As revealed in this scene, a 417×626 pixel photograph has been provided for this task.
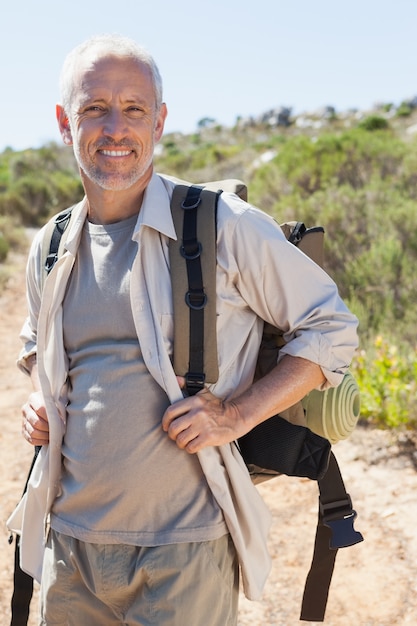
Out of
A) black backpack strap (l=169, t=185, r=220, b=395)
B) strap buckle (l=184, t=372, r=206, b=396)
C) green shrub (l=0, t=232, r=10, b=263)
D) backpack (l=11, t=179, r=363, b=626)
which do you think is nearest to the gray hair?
backpack (l=11, t=179, r=363, b=626)

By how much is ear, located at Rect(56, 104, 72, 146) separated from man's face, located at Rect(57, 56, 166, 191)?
0.42 feet

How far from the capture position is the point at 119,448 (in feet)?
6.07

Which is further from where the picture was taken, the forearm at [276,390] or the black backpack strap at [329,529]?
the black backpack strap at [329,529]

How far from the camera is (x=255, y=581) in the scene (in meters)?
1.90

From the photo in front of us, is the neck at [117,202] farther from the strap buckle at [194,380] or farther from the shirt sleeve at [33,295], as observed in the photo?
the strap buckle at [194,380]

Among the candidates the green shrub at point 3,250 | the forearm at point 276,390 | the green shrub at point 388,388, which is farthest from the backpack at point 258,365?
the green shrub at point 3,250

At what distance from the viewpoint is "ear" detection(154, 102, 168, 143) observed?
80.6 inches

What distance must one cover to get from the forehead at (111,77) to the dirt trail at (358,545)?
249 centimetres

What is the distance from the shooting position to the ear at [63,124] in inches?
83.5

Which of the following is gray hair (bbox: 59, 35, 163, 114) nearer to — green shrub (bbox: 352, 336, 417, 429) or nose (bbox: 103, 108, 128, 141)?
nose (bbox: 103, 108, 128, 141)

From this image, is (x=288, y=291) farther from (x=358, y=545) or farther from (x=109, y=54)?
(x=358, y=545)

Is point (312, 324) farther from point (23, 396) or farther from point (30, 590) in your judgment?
point (23, 396)

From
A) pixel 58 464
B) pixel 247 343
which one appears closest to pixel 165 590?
pixel 58 464

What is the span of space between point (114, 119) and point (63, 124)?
262mm
